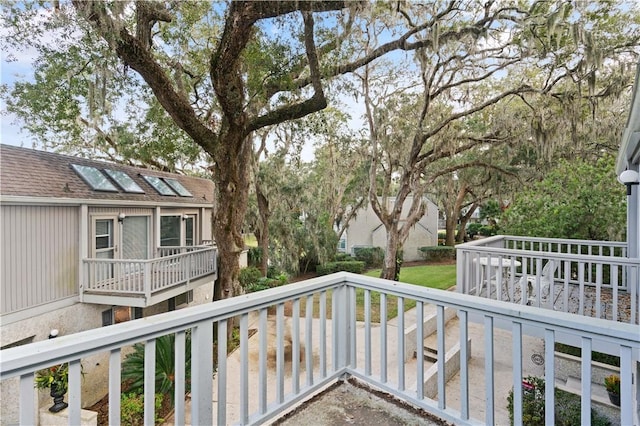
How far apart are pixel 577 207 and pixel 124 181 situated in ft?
37.1

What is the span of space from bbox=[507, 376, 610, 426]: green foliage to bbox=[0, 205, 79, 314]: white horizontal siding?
26.1 ft

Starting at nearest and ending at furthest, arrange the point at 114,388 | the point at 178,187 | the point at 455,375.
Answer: the point at 114,388 → the point at 455,375 → the point at 178,187

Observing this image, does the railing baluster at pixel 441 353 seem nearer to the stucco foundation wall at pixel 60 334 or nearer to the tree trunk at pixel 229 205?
the tree trunk at pixel 229 205

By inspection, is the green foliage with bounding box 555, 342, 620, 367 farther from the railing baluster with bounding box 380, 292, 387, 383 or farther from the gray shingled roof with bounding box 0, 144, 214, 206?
the gray shingled roof with bounding box 0, 144, 214, 206

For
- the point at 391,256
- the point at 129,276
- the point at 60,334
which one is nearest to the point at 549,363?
the point at 129,276

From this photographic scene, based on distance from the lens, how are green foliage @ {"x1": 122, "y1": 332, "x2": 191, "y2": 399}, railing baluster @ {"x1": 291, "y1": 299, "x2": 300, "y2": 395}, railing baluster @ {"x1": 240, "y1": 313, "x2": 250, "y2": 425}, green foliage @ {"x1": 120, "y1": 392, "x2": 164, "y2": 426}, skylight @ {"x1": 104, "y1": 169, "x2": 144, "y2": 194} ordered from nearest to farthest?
railing baluster @ {"x1": 240, "y1": 313, "x2": 250, "y2": 425}, railing baluster @ {"x1": 291, "y1": 299, "x2": 300, "y2": 395}, green foliage @ {"x1": 120, "y1": 392, "x2": 164, "y2": 426}, green foliage @ {"x1": 122, "y1": 332, "x2": 191, "y2": 399}, skylight @ {"x1": 104, "y1": 169, "x2": 144, "y2": 194}

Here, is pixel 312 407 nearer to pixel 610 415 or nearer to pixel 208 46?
pixel 610 415

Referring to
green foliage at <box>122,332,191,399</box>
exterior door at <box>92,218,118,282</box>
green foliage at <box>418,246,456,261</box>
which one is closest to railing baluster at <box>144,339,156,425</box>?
green foliage at <box>122,332,191,399</box>

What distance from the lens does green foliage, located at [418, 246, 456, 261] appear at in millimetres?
17991

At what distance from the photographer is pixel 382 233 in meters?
20.0

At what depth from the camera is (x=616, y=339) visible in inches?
52.4

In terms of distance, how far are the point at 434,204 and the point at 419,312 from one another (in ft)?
64.0

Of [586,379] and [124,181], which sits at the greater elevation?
[124,181]

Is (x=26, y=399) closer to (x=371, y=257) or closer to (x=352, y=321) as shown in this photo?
(x=352, y=321)
